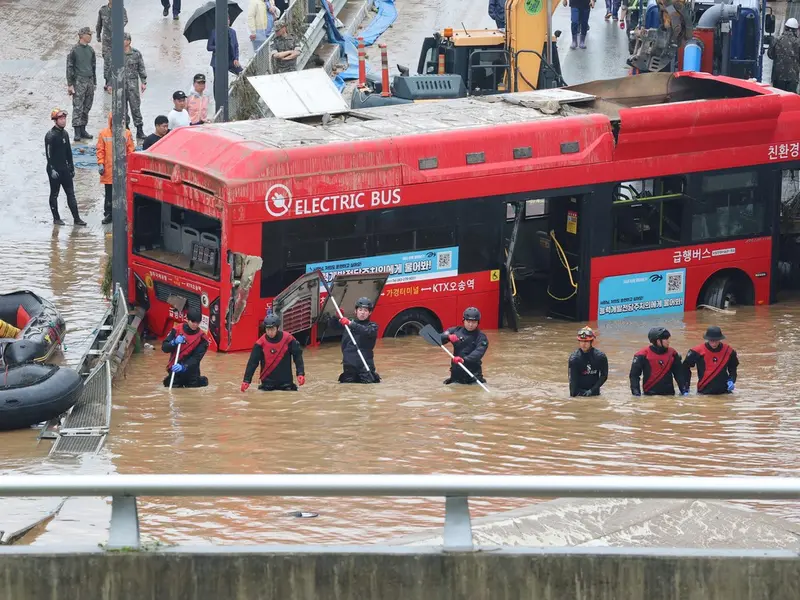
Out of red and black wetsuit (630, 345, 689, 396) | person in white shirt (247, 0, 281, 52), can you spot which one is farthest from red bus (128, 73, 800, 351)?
person in white shirt (247, 0, 281, 52)

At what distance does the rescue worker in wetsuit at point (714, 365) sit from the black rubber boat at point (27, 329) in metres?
6.64

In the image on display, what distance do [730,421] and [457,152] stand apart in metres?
5.67

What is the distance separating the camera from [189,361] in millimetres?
15688

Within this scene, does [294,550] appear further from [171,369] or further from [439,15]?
[439,15]

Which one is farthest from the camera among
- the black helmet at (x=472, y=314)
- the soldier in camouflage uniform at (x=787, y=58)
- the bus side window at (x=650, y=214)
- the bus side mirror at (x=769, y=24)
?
the bus side mirror at (x=769, y=24)

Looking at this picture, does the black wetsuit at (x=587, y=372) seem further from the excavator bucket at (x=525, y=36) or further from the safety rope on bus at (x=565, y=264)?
the excavator bucket at (x=525, y=36)


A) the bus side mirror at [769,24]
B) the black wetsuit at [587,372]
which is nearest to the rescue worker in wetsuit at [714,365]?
the black wetsuit at [587,372]

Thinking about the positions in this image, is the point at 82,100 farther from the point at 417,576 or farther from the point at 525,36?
the point at 417,576

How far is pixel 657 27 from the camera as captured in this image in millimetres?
30172

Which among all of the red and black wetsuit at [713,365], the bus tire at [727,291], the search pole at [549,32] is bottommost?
the bus tire at [727,291]

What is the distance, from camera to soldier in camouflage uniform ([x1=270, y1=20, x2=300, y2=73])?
27469mm

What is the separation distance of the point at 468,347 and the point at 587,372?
132 cm

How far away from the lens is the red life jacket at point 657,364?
15.5m

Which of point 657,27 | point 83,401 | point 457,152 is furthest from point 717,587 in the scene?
point 657,27
